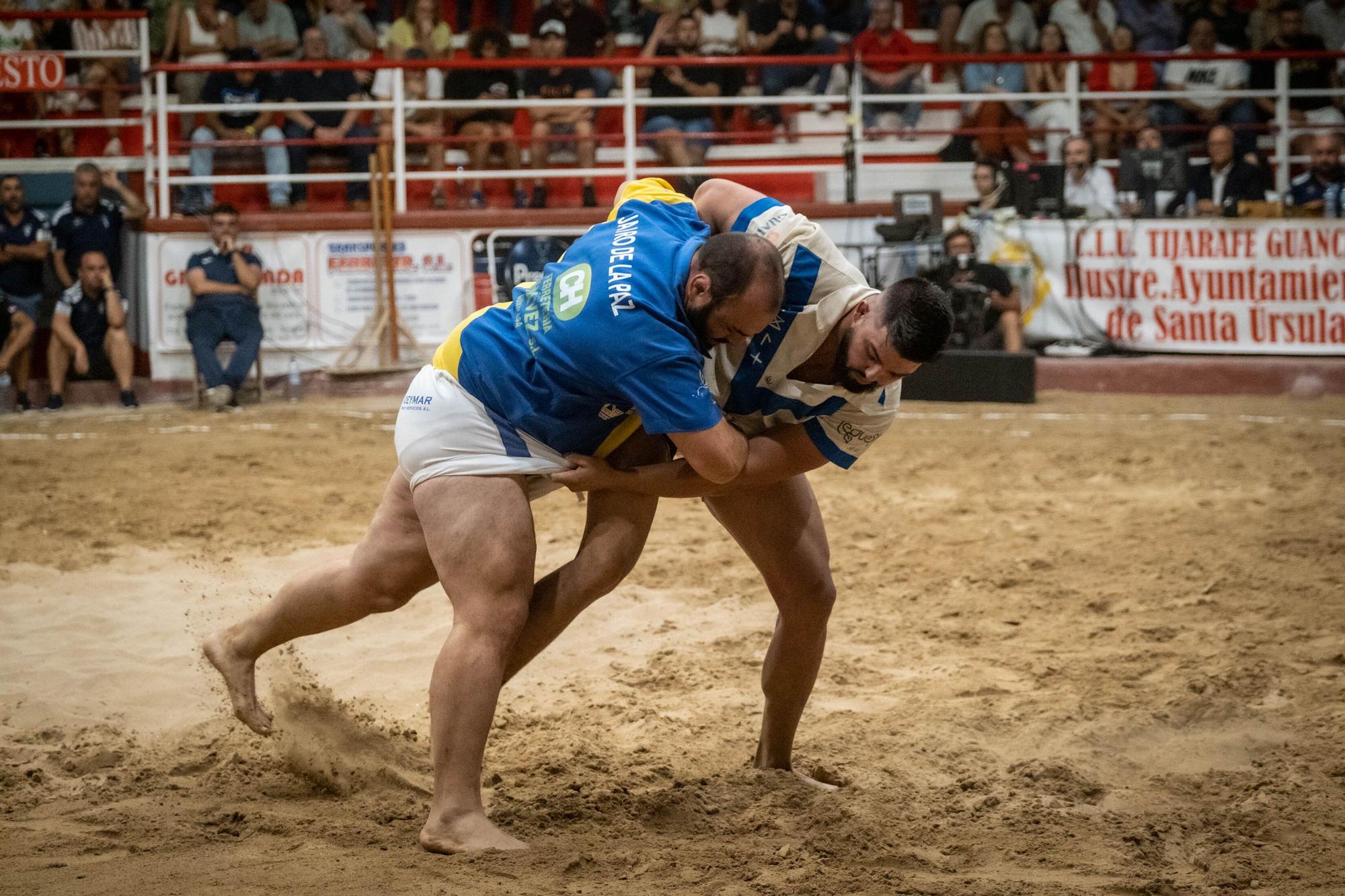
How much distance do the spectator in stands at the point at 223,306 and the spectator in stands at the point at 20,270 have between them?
1317 mm

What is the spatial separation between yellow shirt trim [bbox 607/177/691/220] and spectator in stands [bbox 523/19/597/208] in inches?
372

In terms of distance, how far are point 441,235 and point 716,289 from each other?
9.48m

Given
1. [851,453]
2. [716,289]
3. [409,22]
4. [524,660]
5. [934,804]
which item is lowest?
[934,804]

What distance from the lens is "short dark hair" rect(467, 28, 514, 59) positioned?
42.4ft

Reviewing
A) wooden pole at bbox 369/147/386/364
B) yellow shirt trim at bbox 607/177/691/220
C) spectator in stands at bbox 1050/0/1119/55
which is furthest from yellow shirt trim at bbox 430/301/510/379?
spectator in stands at bbox 1050/0/1119/55

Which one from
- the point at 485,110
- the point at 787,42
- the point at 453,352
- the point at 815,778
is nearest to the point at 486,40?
the point at 485,110

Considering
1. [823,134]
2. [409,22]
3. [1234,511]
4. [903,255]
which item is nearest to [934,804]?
[1234,511]

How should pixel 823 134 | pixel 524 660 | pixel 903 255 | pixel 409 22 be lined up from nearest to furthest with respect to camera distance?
pixel 524 660, pixel 903 255, pixel 823 134, pixel 409 22

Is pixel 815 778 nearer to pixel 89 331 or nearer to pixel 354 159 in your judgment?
pixel 89 331

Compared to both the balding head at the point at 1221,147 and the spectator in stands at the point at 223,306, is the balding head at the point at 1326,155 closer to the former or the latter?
the balding head at the point at 1221,147

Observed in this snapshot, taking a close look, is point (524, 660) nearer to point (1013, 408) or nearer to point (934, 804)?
point (934, 804)

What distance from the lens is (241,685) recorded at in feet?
11.8

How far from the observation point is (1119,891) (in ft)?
9.04

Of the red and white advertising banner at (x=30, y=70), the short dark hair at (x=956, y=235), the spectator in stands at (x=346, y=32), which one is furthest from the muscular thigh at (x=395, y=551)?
the spectator in stands at (x=346, y=32)
